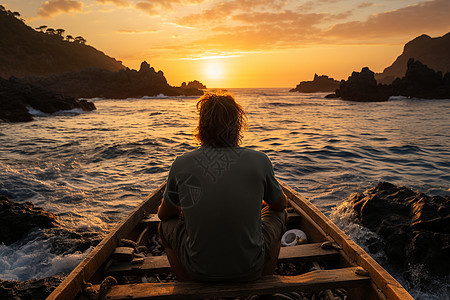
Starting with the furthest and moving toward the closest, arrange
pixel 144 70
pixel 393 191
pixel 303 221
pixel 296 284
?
1. pixel 144 70
2. pixel 393 191
3. pixel 303 221
4. pixel 296 284

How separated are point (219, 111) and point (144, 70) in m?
104

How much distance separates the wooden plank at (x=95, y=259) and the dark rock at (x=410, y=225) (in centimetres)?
476

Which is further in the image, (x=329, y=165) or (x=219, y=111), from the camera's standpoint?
(x=329, y=165)

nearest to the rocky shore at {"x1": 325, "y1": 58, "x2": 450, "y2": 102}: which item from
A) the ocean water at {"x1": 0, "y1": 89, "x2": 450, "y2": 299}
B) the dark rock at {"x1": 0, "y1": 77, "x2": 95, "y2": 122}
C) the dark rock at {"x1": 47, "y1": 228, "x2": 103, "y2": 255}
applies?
the ocean water at {"x1": 0, "y1": 89, "x2": 450, "y2": 299}

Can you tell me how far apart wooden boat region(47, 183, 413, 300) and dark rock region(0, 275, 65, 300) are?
1.13 meters

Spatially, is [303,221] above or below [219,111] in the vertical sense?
below

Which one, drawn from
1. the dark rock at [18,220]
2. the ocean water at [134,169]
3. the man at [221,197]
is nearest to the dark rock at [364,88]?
the ocean water at [134,169]

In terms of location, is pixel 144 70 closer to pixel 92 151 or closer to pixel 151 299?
pixel 92 151

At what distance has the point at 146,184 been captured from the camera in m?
10.6

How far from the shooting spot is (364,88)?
232 feet

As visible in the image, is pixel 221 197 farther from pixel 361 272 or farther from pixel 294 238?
pixel 294 238

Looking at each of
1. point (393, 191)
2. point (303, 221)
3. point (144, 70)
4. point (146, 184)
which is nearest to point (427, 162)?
point (393, 191)

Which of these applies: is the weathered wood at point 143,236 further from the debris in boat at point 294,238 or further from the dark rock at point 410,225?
the dark rock at point 410,225

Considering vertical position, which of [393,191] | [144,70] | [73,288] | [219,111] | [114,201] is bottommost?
[114,201]
